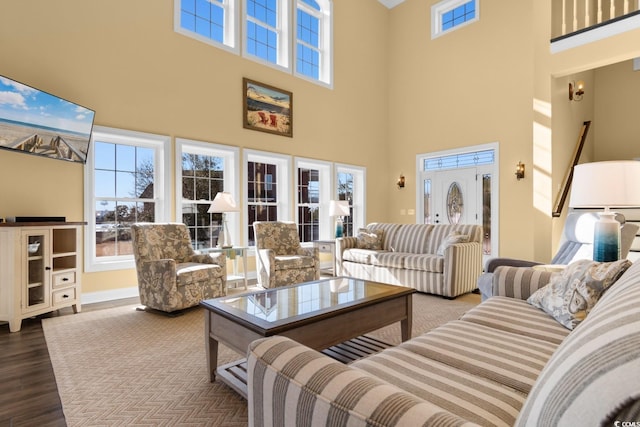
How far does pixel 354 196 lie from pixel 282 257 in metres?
3.14

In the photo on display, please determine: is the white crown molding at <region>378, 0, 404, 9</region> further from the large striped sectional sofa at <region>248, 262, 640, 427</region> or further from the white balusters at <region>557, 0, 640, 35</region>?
the large striped sectional sofa at <region>248, 262, 640, 427</region>

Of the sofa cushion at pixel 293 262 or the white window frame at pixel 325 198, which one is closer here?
the sofa cushion at pixel 293 262

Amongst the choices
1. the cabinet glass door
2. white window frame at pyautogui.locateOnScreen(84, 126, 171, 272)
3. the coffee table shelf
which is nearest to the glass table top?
the coffee table shelf

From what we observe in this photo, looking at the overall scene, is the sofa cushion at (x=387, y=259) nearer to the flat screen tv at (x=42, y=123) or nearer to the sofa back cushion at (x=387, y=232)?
the sofa back cushion at (x=387, y=232)

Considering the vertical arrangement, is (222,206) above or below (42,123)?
below

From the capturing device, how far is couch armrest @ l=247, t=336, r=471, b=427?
0.70 m

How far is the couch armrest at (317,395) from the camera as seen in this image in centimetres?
70

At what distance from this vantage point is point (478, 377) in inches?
48.8

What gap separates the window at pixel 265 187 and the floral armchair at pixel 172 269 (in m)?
1.42

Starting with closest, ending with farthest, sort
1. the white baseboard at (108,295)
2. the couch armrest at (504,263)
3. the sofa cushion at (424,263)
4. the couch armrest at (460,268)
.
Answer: the couch armrest at (504,263) → the white baseboard at (108,295) → the couch armrest at (460,268) → the sofa cushion at (424,263)

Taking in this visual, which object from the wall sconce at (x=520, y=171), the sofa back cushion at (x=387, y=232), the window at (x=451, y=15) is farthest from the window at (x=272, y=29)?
the wall sconce at (x=520, y=171)

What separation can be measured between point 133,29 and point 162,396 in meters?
4.44

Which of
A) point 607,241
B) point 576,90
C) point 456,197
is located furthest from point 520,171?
point 607,241

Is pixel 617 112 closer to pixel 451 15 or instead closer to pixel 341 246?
pixel 451 15
